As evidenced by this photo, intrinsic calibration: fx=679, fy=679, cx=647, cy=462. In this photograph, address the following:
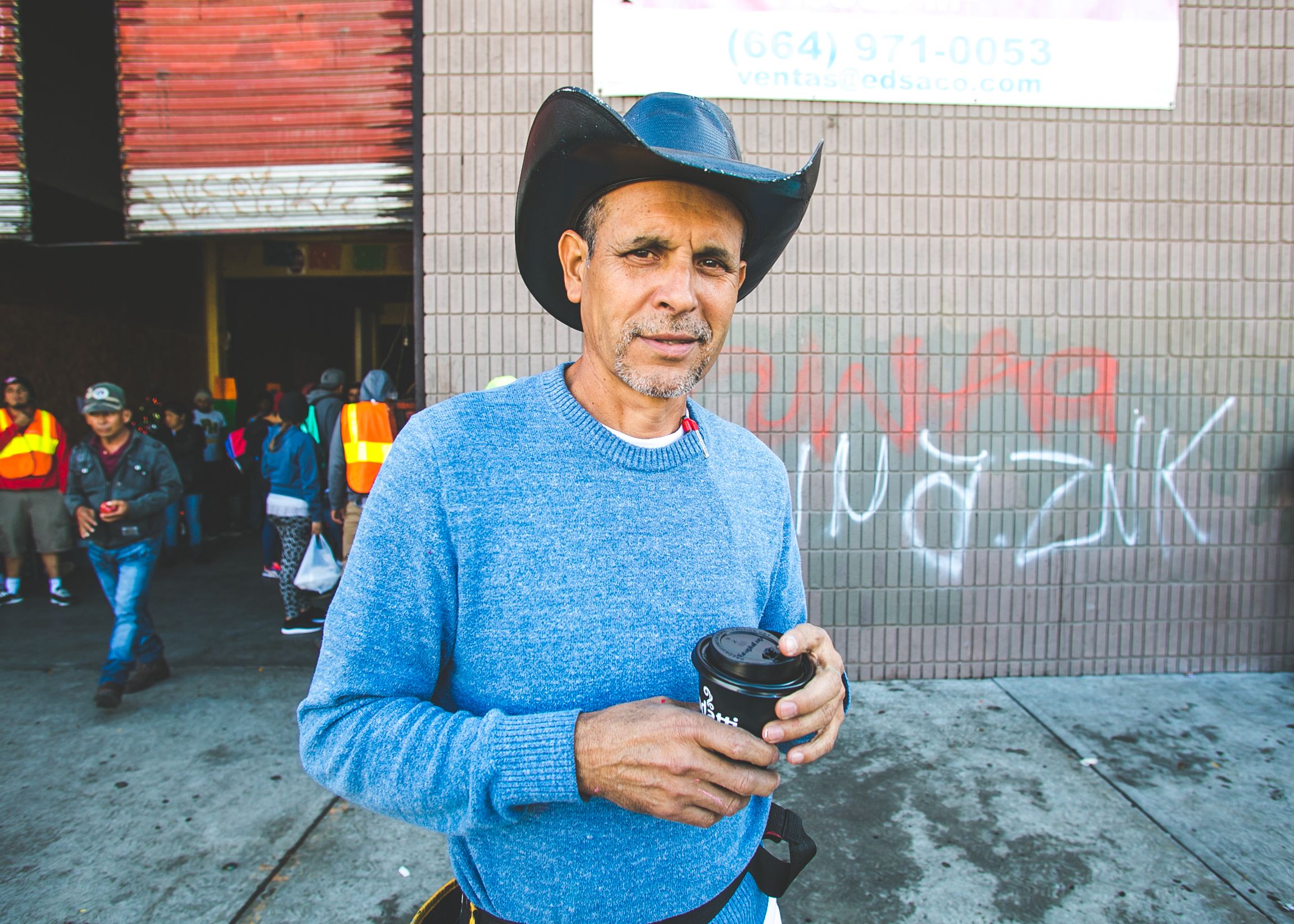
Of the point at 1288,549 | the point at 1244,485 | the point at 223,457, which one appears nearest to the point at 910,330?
the point at 1244,485

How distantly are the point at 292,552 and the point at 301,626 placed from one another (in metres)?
0.62

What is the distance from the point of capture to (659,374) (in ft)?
3.96

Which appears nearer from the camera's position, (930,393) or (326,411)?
Result: (930,393)

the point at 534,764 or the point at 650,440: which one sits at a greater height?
the point at 650,440

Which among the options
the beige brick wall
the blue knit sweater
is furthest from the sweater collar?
the beige brick wall

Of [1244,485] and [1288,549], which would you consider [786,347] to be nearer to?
[1244,485]

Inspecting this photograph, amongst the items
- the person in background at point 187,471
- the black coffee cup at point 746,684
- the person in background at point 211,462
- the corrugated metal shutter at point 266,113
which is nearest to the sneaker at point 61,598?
the person in background at point 187,471

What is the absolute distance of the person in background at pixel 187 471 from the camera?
24.0 ft

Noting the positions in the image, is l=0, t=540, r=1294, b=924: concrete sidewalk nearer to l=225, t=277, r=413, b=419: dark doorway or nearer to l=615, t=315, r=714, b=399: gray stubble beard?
l=615, t=315, r=714, b=399: gray stubble beard

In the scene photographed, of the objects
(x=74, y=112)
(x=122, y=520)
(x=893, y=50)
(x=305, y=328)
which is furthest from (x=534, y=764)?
(x=305, y=328)

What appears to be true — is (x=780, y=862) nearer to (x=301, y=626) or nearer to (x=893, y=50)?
(x=893, y=50)

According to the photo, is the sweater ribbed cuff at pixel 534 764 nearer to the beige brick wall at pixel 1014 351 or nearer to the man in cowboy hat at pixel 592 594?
the man in cowboy hat at pixel 592 594

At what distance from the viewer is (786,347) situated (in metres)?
4.20

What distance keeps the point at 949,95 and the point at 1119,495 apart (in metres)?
2.73
